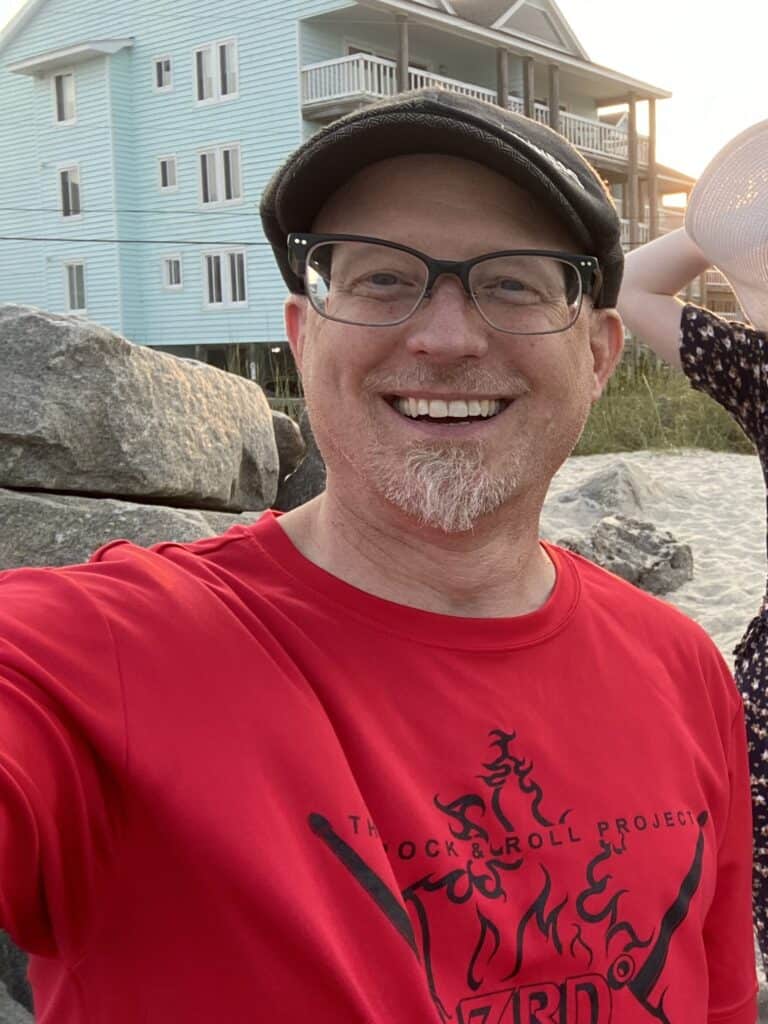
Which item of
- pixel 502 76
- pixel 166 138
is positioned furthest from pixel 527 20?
pixel 166 138

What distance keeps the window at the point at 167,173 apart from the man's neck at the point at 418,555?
893 inches

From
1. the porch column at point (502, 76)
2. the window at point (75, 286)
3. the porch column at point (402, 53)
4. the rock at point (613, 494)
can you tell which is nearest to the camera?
the rock at point (613, 494)

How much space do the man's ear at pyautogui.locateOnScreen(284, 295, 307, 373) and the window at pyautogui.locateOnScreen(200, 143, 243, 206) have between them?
2116cm

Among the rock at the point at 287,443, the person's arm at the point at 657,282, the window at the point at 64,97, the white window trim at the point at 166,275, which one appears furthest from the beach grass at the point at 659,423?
the window at the point at 64,97

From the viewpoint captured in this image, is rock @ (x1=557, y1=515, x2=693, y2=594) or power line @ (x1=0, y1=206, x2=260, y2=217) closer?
rock @ (x1=557, y1=515, x2=693, y2=594)

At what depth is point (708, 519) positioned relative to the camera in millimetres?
9828

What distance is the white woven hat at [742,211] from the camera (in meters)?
2.60

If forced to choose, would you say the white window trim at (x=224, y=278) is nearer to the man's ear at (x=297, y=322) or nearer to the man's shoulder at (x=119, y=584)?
the man's ear at (x=297, y=322)

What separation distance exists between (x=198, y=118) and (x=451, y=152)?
2235cm

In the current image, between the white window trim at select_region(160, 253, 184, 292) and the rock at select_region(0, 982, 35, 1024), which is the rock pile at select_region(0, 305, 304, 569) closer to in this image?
the rock at select_region(0, 982, 35, 1024)

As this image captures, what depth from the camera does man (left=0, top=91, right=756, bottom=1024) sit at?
1125 millimetres

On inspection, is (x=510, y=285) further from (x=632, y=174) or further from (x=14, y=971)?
(x=632, y=174)

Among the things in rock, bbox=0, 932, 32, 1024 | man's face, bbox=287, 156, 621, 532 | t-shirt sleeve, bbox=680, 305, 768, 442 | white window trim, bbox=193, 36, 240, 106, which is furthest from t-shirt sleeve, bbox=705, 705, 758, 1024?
white window trim, bbox=193, 36, 240, 106

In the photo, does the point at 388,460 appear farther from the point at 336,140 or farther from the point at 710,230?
the point at 710,230
